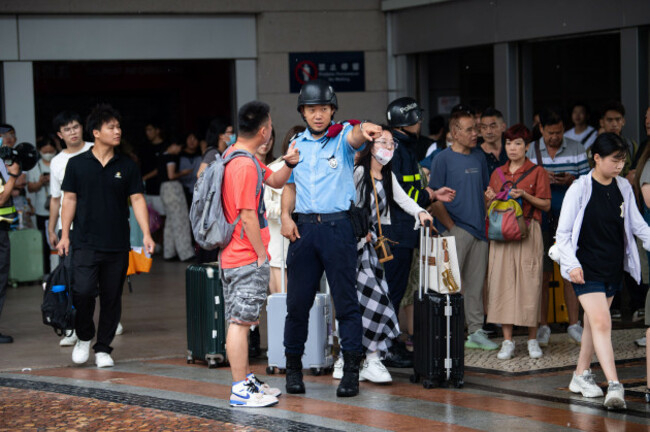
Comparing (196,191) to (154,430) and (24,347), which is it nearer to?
(154,430)

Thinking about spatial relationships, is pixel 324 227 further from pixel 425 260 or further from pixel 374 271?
pixel 425 260

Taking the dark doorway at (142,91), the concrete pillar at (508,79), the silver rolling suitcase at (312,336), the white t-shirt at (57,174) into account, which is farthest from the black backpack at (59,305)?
the dark doorway at (142,91)

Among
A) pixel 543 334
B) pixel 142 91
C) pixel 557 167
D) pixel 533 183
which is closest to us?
pixel 533 183

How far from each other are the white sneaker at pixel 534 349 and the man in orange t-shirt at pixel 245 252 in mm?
2488

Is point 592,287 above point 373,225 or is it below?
below

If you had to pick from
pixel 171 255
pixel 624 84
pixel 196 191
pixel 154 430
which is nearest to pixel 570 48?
pixel 624 84

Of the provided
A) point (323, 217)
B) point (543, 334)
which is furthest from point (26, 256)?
point (323, 217)

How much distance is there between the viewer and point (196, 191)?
707 cm

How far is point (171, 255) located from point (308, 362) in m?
8.85

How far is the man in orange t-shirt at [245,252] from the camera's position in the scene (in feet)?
22.6

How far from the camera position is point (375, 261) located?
308 inches

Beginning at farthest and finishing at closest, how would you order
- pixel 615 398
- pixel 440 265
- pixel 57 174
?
pixel 57 174, pixel 440 265, pixel 615 398

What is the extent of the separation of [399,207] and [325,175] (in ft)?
4.10

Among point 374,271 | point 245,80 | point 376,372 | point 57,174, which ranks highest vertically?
point 245,80
